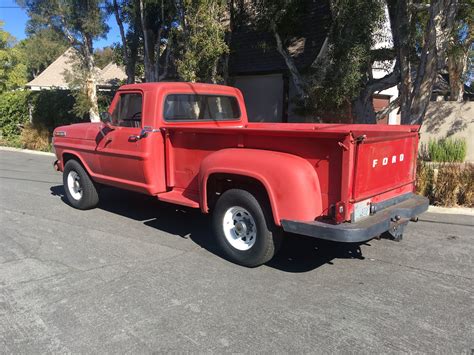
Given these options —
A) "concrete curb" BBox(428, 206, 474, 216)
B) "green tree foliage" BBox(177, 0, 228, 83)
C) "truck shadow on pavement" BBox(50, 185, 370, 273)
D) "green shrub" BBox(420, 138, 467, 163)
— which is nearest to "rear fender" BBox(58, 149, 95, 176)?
"truck shadow on pavement" BBox(50, 185, 370, 273)

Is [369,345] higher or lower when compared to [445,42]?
lower

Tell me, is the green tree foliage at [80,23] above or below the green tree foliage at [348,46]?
above

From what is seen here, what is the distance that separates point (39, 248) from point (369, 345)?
398 centimetres

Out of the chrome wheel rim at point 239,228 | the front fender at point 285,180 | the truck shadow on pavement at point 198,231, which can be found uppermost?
the front fender at point 285,180

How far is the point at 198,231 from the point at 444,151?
294 inches

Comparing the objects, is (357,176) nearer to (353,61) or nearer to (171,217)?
(171,217)

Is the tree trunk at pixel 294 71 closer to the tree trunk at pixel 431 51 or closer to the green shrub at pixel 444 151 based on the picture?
the tree trunk at pixel 431 51

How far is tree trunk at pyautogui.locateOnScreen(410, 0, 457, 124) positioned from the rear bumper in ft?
15.2

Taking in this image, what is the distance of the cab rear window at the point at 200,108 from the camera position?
5.93 meters

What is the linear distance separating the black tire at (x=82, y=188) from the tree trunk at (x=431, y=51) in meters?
5.99

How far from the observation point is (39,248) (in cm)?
544

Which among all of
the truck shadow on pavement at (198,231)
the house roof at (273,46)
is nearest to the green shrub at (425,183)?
the truck shadow on pavement at (198,231)

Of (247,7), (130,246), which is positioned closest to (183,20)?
(247,7)

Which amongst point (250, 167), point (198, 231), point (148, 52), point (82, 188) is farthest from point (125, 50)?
point (250, 167)
